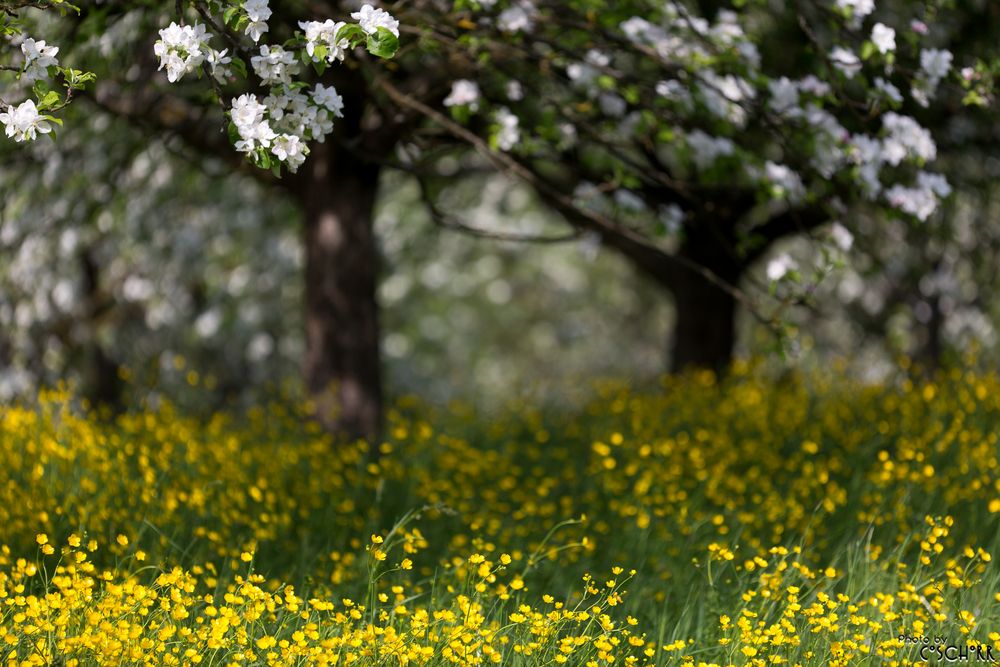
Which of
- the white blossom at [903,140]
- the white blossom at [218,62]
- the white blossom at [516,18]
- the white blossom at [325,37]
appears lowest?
the white blossom at [903,140]

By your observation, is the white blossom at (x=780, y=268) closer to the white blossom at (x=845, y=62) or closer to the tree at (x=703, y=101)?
the tree at (x=703, y=101)

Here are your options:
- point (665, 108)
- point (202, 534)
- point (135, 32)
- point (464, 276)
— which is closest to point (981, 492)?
point (665, 108)

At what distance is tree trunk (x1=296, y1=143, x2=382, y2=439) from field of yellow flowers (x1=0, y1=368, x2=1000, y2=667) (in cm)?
37

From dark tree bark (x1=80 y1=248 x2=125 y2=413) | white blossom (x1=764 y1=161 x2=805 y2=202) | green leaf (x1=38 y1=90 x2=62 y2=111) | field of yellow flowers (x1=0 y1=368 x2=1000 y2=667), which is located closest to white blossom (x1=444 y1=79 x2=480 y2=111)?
white blossom (x1=764 y1=161 x2=805 y2=202)

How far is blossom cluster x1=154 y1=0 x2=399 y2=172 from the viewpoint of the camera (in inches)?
165

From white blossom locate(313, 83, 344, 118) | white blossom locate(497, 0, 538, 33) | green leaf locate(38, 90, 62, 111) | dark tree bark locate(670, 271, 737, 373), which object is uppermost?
white blossom locate(313, 83, 344, 118)

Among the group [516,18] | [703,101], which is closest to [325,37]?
[516,18]

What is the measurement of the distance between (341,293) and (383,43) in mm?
4150

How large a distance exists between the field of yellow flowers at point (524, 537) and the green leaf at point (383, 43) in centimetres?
188

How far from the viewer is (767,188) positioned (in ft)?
20.5

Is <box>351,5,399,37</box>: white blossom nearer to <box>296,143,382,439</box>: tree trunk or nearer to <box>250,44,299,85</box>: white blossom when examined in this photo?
<box>250,44,299,85</box>: white blossom

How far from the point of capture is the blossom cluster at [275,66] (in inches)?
165

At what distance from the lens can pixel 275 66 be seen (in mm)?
4352

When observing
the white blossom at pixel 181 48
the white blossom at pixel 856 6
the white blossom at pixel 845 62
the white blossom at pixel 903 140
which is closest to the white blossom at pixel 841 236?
the white blossom at pixel 903 140
